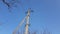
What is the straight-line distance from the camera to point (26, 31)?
2902cm

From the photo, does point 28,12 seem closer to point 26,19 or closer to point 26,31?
point 26,19

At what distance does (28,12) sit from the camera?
32.1 metres

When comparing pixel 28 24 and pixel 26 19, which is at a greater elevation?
pixel 26 19

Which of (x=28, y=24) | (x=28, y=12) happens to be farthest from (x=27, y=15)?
(x=28, y=24)

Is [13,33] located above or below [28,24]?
below

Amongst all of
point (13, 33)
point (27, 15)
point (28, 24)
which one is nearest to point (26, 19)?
point (27, 15)

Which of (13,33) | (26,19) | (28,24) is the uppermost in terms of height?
(26,19)

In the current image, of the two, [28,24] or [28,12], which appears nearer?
[28,24]

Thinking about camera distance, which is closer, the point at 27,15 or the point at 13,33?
the point at 13,33

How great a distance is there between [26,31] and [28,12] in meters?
5.10

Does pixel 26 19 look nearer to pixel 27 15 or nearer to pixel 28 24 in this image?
pixel 27 15

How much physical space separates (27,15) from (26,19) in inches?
38.0

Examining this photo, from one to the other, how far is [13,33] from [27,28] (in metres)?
3.06

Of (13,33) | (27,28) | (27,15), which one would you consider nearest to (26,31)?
(27,28)
